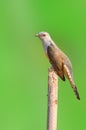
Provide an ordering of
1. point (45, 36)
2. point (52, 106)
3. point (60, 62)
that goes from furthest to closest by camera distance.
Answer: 1. point (45, 36)
2. point (60, 62)
3. point (52, 106)

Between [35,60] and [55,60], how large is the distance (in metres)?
4.84

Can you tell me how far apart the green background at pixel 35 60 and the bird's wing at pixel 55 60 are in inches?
91.8

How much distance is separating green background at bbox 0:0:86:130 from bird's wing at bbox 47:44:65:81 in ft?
7.65

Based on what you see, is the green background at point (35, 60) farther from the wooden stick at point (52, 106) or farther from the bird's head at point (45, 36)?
the wooden stick at point (52, 106)

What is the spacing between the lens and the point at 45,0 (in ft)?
43.0

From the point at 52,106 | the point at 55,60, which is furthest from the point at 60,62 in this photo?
the point at 52,106

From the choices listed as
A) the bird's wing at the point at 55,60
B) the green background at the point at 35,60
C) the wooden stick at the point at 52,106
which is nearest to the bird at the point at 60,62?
the bird's wing at the point at 55,60

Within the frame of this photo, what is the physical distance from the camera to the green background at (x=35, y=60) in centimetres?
926

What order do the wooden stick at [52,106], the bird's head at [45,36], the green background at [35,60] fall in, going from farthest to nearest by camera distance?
the green background at [35,60]
the bird's head at [45,36]
the wooden stick at [52,106]

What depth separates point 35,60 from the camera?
11375 mm

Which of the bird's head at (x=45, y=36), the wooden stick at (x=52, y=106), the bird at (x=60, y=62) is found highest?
the bird's head at (x=45, y=36)

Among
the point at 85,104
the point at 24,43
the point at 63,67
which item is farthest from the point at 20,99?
the point at 63,67

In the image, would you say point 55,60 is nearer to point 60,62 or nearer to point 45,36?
point 60,62

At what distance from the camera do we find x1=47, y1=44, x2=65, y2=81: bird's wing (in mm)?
6473
